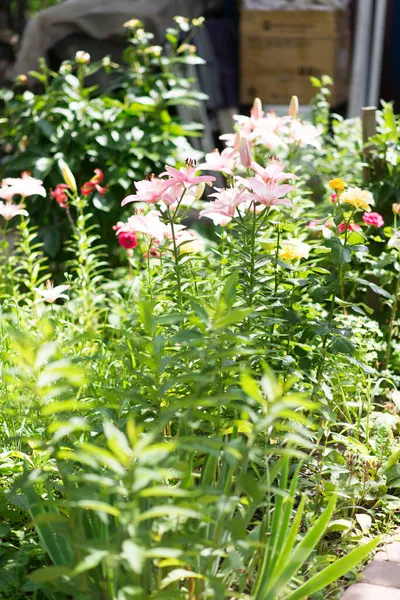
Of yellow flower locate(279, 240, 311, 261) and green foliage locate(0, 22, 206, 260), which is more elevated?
yellow flower locate(279, 240, 311, 261)

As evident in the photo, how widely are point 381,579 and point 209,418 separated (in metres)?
0.74

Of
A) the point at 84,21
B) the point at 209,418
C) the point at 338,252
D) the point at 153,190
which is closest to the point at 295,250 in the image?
the point at 338,252

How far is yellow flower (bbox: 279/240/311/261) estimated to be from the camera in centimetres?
258

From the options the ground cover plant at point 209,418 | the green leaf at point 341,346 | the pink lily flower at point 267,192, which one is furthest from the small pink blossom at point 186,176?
the green leaf at point 341,346

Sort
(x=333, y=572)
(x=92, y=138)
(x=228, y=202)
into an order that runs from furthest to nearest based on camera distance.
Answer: (x=92, y=138)
(x=228, y=202)
(x=333, y=572)

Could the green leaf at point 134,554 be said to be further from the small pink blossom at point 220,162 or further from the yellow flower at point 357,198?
the small pink blossom at point 220,162

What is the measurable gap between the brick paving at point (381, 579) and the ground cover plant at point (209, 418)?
0.04 m

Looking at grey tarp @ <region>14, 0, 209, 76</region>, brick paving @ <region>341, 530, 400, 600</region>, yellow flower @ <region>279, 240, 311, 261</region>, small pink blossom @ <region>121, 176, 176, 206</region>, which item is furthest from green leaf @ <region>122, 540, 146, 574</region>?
grey tarp @ <region>14, 0, 209, 76</region>

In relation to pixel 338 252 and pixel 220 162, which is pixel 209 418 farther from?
pixel 220 162

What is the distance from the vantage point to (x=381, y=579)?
86.3 inches

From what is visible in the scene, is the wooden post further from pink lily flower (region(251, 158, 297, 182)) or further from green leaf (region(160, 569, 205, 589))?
green leaf (region(160, 569, 205, 589))

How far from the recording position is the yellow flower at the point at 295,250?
8.48ft

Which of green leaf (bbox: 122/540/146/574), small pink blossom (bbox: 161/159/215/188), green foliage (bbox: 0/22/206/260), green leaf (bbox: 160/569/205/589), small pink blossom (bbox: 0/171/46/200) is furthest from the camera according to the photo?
green foliage (bbox: 0/22/206/260)

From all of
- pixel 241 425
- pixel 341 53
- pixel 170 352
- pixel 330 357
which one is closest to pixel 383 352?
pixel 330 357
